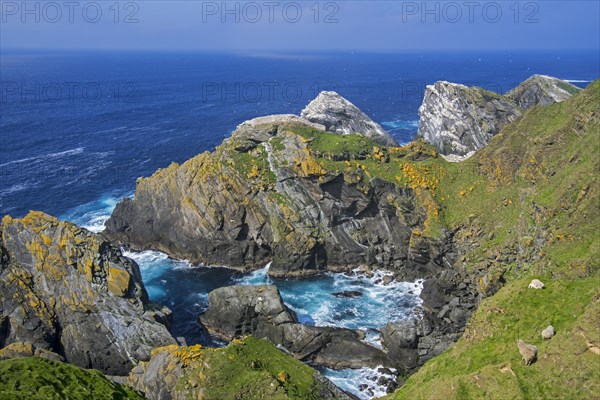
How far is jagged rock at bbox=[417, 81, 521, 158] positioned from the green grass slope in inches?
4600

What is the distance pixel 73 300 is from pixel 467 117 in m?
111

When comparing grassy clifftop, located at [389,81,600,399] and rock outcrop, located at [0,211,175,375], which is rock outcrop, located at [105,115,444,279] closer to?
grassy clifftop, located at [389,81,600,399]

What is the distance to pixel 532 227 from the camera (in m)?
75.4

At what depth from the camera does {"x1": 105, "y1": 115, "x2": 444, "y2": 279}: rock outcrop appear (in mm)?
90562

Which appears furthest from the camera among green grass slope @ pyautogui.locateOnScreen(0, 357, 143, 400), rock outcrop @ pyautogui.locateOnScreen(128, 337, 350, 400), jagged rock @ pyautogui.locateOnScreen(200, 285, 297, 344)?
jagged rock @ pyautogui.locateOnScreen(200, 285, 297, 344)

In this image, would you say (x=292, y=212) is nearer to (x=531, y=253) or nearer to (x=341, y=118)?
(x=531, y=253)

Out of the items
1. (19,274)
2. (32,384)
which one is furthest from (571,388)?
(19,274)

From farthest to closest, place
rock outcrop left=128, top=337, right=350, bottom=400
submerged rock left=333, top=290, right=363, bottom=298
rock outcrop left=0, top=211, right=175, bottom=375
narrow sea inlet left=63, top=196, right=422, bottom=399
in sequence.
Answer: submerged rock left=333, top=290, right=363, bottom=298 < narrow sea inlet left=63, top=196, right=422, bottom=399 < rock outcrop left=0, top=211, right=175, bottom=375 < rock outcrop left=128, top=337, right=350, bottom=400

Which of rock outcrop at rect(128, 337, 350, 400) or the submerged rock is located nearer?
rock outcrop at rect(128, 337, 350, 400)

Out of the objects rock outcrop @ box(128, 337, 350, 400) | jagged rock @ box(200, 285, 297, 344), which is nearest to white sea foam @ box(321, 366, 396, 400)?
rock outcrop @ box(128, 337, 350, 400)

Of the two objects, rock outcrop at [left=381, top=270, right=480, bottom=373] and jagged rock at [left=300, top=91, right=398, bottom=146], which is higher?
jagged rock at [left=300, top=91, right=398, bottom=146]

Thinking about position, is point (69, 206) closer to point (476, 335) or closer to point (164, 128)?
point (164, 128)

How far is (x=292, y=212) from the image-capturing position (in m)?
92.4

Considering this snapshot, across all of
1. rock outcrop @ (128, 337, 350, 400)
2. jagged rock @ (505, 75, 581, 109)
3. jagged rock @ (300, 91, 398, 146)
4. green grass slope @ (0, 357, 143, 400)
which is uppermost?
jagged rock @ (505, 75, 581, 109)
